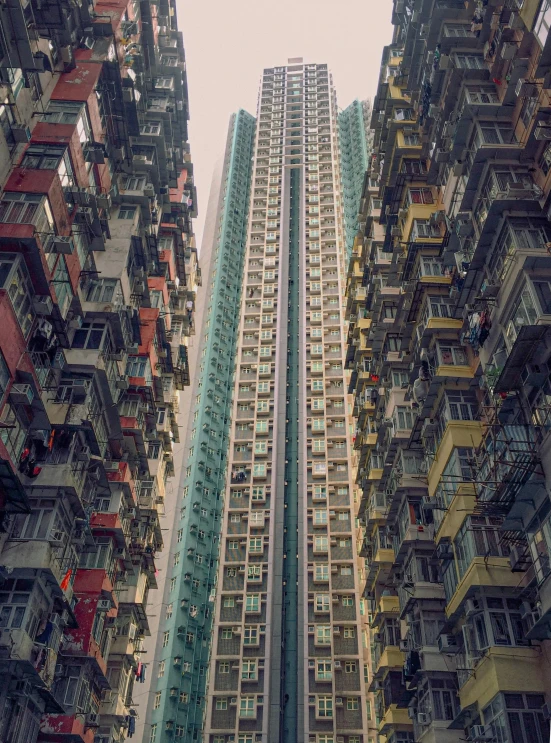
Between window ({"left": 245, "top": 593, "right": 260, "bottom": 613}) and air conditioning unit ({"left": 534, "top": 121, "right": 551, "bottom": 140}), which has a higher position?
air conditioning unit ({"left": 534, "top": 121, "right": 551, "bottom": 140})

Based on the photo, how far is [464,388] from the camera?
3033cm

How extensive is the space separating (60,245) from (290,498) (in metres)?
41.6

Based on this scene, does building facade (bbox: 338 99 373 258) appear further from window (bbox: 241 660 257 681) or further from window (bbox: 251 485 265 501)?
window (bbox: 241 660 257 681)

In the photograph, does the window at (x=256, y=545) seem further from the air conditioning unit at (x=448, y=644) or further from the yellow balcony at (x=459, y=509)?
the yellow balcony at (x=459, y=509)

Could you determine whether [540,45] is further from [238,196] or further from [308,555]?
[238,196]

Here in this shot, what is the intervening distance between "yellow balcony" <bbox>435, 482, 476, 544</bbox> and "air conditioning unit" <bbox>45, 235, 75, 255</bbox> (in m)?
19.2

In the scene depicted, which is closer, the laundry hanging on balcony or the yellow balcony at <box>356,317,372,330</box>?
the laundry hanging on balcony

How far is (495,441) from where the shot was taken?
24375 millimetres

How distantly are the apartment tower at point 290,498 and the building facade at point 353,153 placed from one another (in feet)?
8.81

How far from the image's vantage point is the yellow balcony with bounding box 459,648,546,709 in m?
21.6

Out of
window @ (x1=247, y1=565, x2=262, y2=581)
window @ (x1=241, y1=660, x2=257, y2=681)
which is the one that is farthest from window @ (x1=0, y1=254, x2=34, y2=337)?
window @ (x1=247, y1=565, x2=262, y2=581)

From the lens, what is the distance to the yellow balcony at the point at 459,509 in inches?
1034

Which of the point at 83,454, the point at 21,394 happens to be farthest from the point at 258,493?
the point at 21,394

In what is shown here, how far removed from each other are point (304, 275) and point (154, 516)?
49926 millimetres
